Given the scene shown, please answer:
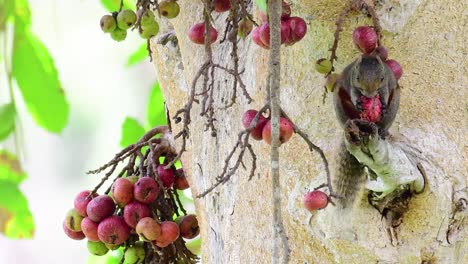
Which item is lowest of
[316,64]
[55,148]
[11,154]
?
[55,148]

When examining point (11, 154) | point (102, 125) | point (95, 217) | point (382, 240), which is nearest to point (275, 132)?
point (382, 240)

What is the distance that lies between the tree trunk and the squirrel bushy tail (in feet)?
0.06

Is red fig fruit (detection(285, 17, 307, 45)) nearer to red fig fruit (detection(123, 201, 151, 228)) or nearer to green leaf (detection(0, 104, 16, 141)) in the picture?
red fig fruit (detection(123, 201, 151, 228))

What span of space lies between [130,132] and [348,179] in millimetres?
828

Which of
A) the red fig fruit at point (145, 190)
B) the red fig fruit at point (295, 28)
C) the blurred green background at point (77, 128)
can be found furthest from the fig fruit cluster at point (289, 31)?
the blurred green background at point (77, 128)

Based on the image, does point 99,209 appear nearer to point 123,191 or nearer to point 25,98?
point 123,191

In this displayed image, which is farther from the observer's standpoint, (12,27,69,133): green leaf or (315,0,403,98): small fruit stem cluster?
(12,27,69,133): green leaf

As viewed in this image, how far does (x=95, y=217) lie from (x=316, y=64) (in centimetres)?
44

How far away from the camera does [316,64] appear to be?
1.09 meters

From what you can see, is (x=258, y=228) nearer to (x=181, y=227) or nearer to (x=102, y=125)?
(x=181, y=227)

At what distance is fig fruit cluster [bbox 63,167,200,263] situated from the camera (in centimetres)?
125

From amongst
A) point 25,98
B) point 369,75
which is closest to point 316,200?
point 369,75

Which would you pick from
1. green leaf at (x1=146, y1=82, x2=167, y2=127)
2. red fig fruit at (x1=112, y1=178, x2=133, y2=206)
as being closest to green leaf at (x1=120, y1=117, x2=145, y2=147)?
green leaf at (x1=146, y1=82, x2=167, y2=127)

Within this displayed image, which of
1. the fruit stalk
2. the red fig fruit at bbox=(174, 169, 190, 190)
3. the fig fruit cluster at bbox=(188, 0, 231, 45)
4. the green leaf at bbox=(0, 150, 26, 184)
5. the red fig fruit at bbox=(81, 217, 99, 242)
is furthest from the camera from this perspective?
the green leaf at bbox=(0, 150, 26, 184)
